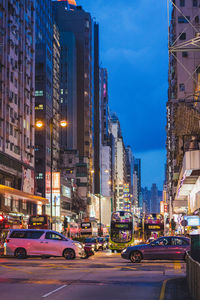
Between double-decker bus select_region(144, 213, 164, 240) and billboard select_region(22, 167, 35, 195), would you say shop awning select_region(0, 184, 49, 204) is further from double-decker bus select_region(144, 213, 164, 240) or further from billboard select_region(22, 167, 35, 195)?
double-decker bus select_region(144, 213, 164, 240)

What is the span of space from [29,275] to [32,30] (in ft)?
215

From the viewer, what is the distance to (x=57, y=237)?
1247 inches

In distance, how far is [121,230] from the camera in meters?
55.3

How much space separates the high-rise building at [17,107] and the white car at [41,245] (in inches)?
1140

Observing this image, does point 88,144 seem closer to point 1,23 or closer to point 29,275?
point 1,23

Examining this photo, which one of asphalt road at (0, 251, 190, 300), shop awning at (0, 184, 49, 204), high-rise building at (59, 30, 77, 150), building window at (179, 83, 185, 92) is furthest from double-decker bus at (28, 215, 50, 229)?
high-rise building at (59, 30, 77, 150)

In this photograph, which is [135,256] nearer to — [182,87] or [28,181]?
[28,181]

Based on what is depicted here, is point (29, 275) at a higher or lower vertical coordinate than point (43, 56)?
lower

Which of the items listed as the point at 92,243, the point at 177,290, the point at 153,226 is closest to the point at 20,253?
the point at 177,290

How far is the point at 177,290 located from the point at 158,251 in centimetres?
1340

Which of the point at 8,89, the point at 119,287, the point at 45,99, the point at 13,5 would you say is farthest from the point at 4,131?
the point at 119,287

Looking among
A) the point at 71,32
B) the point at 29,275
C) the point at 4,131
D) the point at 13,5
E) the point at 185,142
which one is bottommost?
the point at 29,275

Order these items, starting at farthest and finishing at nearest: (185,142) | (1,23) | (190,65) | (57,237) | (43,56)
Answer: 1. (43,56)
2. (190,65)
3. (1,23)
4. (185,142)
5. (57,237)

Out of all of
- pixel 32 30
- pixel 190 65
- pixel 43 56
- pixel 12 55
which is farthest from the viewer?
pixel 43 56
